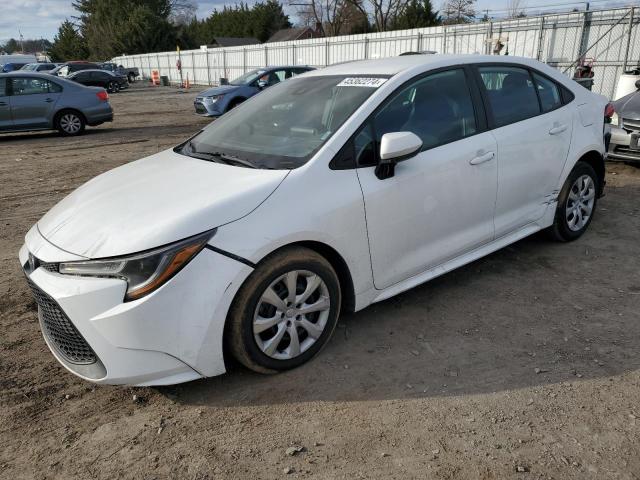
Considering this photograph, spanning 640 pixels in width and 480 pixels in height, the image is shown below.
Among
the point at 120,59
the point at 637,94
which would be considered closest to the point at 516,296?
the point at 637,94

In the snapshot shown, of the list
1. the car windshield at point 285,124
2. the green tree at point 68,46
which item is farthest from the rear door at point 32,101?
the green tree at point 68,46

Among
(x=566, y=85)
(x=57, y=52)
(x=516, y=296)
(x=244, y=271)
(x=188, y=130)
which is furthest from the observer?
(x=57, y=52)

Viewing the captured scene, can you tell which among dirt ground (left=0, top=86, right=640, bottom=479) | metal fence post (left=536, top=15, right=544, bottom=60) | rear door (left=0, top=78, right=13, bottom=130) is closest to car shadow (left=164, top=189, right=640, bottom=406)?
dirt ground (left=0, top=86, right=640, bottom=479)

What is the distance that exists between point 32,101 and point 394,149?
12.0m

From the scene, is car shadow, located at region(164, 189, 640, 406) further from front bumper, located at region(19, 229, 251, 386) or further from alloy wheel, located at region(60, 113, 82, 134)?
alloy wheel, located at region(60, 113, 82, 134)

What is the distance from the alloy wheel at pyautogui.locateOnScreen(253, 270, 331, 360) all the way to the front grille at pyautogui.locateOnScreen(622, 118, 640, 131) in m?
6.01

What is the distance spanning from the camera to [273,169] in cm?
302

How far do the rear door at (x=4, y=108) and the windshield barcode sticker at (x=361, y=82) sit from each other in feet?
36.9

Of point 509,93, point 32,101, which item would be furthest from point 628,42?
point 32,101

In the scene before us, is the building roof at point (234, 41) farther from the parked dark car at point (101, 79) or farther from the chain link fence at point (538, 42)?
the chain link fence at point (538, 42)

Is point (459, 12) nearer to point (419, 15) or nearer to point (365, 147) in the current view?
point (419, 15)

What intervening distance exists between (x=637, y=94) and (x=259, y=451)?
7764 millimetres

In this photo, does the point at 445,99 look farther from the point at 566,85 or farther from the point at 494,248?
the point at 566,85

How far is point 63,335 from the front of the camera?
2.75 metres
